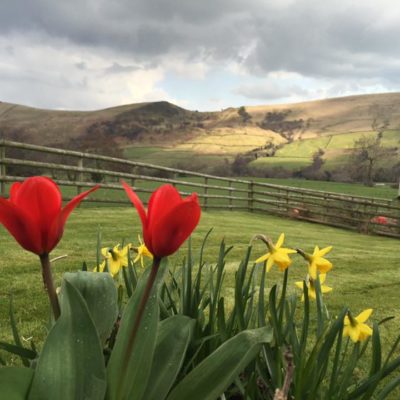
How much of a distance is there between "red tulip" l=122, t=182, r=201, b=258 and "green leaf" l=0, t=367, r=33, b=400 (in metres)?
0.26

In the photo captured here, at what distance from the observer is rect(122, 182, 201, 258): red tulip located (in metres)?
0.57

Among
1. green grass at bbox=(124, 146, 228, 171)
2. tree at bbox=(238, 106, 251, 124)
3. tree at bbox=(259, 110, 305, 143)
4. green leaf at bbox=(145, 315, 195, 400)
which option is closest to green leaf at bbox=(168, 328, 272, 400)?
green leaf at bbox=(145, 315, 195, 400)

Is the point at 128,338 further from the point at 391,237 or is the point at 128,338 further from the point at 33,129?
the point at 33,129

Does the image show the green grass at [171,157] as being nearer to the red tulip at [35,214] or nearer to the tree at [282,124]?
the tree at [282,124]

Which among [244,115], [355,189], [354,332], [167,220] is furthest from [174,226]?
[244,115]

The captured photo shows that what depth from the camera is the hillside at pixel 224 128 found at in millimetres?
59906

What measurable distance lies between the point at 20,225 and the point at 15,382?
0.22 metres

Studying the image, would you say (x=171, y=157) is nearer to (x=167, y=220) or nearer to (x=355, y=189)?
(x=355, y=189)

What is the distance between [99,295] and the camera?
0.80 m

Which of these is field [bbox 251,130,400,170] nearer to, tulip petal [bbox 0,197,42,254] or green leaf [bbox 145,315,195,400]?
green leaf [bbox 145,315,195,400]

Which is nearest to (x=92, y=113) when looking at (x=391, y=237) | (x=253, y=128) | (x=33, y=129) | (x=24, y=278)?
(x=33, y=129)

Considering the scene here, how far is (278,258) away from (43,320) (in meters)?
1.78

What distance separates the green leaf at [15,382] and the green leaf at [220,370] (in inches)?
9.2

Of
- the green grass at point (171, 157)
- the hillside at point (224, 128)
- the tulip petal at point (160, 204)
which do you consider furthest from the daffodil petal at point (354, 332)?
the hillside at point (224, 128)
